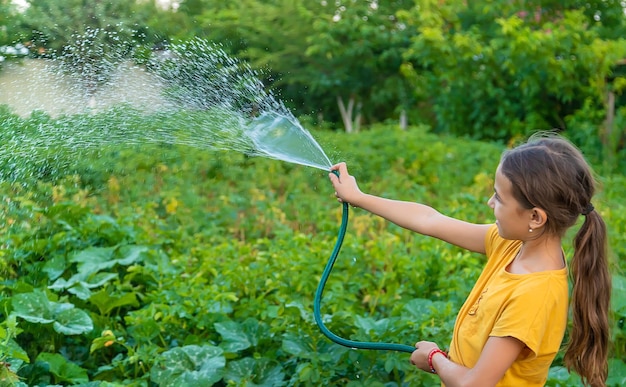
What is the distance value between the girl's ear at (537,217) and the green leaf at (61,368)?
1560 millimetres

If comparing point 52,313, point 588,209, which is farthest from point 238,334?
point 588,209

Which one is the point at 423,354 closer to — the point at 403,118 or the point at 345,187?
the point at 345,187

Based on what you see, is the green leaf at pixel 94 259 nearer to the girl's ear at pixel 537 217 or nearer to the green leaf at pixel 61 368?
the green leaf at pixel 61 368

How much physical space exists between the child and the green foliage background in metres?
0.32

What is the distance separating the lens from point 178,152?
654cm

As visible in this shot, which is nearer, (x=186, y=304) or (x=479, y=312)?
(x=479, y=312)

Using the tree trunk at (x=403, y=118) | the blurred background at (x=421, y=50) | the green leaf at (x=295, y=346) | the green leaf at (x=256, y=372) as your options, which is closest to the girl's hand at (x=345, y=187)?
the green leaf at (x=295, y=346)

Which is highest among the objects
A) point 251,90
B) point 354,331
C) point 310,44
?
point 251,90

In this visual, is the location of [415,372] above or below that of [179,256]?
above

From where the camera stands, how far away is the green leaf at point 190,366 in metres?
2.55

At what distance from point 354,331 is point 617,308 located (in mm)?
930

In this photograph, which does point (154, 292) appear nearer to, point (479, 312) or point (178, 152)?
point (479, 312)

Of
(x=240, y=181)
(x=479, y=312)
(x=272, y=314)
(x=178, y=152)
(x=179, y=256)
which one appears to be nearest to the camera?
(x=479, y=312)

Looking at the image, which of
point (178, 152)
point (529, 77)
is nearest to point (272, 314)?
point (178, 152)
